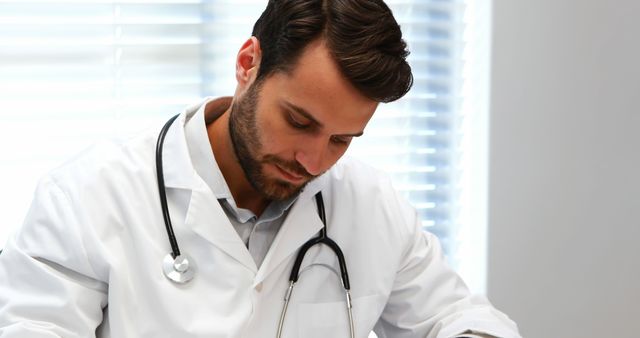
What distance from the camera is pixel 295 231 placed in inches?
55.4

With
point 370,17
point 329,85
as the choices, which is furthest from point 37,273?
point 370,17

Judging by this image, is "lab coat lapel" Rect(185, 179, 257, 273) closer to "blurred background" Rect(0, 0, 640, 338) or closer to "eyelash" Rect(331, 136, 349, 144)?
"eyelash" Rect(331, 136, 349, 144)

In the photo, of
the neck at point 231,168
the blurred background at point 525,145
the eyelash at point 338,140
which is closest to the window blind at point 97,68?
the blurred background at point 525,145

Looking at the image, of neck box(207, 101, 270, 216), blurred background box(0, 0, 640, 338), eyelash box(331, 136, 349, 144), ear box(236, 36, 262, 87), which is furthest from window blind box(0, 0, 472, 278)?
eyelash box(331, 136, 349, 144)

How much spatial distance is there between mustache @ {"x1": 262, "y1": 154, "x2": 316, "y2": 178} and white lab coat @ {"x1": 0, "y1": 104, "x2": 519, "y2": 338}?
0.11 meters

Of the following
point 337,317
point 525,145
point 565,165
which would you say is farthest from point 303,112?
point 565,165

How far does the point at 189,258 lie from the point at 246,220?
14cm

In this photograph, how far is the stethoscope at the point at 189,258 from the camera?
4.24 feet

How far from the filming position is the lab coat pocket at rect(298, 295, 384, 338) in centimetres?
141

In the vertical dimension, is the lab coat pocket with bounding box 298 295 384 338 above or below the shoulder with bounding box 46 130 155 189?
below

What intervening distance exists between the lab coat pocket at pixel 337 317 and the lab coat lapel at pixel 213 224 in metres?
0.14

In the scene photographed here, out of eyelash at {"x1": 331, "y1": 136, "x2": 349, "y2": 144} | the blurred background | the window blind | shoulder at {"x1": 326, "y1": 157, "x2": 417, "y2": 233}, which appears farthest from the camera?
the blurred background

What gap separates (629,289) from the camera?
233 cm

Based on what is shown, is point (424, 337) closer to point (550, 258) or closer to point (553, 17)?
point (550, 258)
